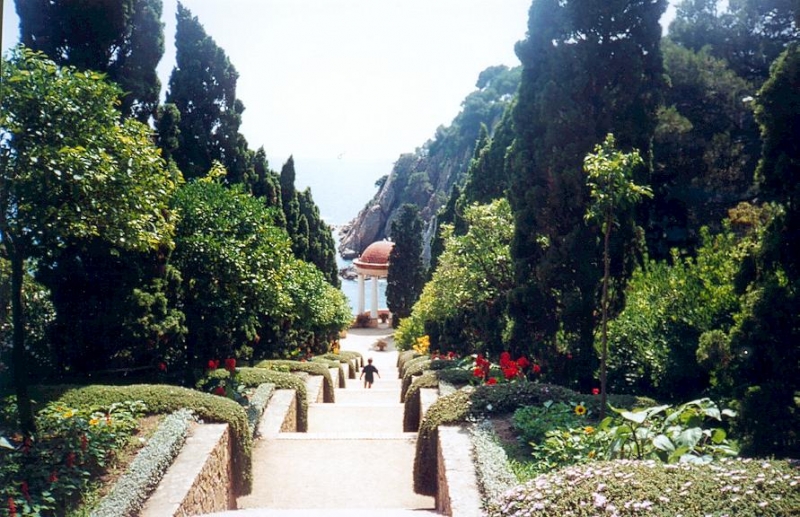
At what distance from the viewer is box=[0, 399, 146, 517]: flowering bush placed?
6180mm

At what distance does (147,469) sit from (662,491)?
473 cm

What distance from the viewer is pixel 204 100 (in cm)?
1800

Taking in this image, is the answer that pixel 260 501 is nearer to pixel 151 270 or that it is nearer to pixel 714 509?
pixel 151 270

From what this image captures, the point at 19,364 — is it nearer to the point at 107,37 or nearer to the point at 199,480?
A: the point at 199,480

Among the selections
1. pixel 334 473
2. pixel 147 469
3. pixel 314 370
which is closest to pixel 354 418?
pixel 314 370

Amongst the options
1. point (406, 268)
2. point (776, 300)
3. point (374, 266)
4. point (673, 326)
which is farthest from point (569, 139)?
point (374, 266)

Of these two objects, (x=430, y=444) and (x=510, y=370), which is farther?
(x=510, y=370)

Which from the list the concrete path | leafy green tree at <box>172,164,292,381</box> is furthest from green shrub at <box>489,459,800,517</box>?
leafy green tree at <box>172,164,292,381</box>

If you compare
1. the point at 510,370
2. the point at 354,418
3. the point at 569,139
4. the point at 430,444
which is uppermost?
the point at 569,139

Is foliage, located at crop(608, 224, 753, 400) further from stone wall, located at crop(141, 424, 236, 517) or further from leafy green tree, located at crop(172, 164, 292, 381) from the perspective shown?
stone wall, located at crop(141, 424, 236, 517)

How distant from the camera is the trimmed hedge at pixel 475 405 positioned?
8.80m

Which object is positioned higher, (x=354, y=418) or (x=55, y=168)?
(x=55, y=168)

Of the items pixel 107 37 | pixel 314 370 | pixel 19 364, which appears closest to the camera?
pixel 19 364

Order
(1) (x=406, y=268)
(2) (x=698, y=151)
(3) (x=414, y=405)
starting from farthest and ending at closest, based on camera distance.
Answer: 1. (1) (x=406, y=268)
2. (2) (x=698, y=151)
3. (3) (x=414, y=405)
